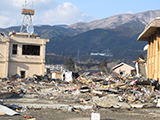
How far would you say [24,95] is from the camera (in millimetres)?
18141

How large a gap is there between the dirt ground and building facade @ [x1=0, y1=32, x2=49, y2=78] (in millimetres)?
20966

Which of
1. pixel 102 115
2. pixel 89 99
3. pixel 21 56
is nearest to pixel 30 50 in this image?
pixel 21 56

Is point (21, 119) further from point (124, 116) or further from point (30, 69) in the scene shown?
point (30, 69)

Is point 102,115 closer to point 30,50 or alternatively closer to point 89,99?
point 89,99

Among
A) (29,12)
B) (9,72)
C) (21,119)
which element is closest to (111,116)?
(21,119)

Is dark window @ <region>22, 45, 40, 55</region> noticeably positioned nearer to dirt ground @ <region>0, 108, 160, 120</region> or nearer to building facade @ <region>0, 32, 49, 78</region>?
building facade @ <region>0, 32, 49, 78</region>

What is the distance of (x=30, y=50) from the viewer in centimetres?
3381

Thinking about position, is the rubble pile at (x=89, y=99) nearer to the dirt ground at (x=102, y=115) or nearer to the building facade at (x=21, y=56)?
the dirt ground at (x=102, y=115)

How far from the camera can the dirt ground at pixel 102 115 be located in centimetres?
1081

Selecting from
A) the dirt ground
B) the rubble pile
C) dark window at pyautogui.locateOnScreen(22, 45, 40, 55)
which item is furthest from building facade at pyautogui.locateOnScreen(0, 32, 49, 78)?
the dirt ground

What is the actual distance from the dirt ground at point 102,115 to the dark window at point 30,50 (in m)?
21.8

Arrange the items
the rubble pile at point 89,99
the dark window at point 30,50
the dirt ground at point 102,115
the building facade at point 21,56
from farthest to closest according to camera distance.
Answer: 1. the dark window at point 30,50
2. the building facade at point 21,56
3. the rubble pile at point 89,99
4. the dirt ground at point 102,115

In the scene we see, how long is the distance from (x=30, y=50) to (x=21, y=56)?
142cm

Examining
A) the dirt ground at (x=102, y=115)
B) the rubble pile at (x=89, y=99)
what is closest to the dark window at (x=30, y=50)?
the rubble pile at (x=89, y=99)
